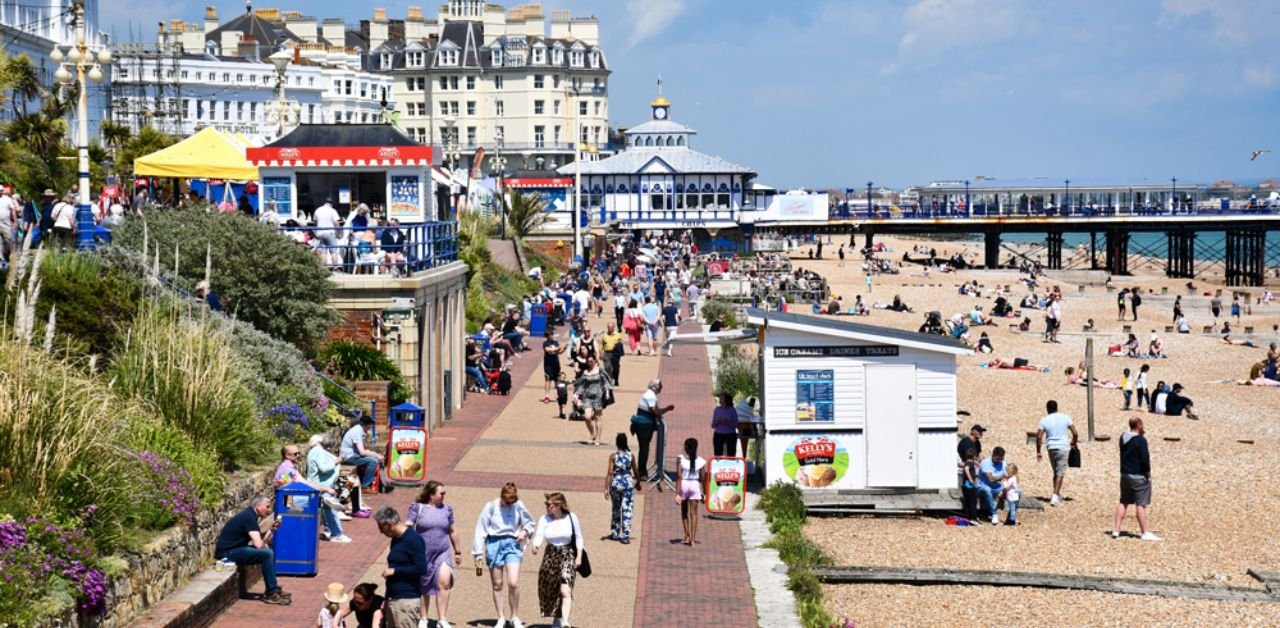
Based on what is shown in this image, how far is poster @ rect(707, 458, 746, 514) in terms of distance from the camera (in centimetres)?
1709

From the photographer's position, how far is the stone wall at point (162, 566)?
10.8 metres

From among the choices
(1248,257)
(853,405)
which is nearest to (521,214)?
(853,405)

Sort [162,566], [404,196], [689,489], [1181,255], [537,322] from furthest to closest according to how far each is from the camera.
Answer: [1181,255] → [537,322] → [404,196] → [689,489] → [162,566]

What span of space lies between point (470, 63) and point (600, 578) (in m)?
116

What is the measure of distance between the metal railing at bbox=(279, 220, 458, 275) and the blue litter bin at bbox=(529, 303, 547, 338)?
50.9 feet

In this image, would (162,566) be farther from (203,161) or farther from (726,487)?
(203,161)

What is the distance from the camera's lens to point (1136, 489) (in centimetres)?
1759

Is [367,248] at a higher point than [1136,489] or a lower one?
higher

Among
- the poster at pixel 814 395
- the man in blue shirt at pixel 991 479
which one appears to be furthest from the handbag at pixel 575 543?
the man in blue shirt at pixel 991 479

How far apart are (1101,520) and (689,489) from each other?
20.2 ft

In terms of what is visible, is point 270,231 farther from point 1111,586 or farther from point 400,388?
point 1111,586

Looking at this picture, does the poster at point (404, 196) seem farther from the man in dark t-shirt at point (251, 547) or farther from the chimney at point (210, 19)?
the chimney at point (210, 19)

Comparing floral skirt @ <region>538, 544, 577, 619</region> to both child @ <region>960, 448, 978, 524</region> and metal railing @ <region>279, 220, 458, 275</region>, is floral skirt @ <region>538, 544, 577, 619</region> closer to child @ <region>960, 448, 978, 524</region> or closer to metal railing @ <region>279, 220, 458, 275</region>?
child @ <region>960, 448, 978, 524</region>

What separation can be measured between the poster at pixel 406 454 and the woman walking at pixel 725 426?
3.39 m
